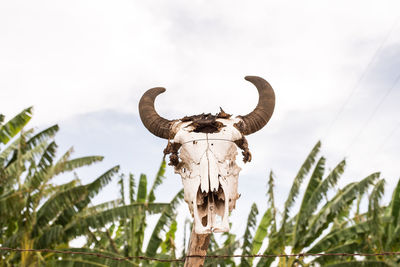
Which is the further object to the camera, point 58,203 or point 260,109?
point 58,203

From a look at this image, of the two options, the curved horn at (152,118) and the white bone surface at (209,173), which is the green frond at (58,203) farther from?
the white bone surface at (209,173)

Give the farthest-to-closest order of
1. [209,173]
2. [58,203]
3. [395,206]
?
[395,206], [58,203], [209,173]

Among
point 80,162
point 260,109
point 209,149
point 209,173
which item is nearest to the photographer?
point 209,173

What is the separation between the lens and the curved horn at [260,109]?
12.4 feet

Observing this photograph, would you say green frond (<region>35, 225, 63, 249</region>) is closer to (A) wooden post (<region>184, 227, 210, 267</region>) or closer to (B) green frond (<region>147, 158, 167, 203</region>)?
(B) green frond (<region>147, 158, 167, 203</region>)

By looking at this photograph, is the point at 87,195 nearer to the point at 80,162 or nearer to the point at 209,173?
the point at 80,162

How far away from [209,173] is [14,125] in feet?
31.9

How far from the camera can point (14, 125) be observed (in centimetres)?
1187

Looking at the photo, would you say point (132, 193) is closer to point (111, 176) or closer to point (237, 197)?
point (111, 176)

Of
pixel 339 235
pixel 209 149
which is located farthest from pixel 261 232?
pixel 209 149

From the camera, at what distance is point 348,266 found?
399 inches

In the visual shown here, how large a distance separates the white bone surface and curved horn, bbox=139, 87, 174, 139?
0.77 feet

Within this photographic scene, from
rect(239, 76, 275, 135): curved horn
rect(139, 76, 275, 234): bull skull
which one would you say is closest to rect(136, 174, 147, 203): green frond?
rect(139, 76, 275, 234): bull skull

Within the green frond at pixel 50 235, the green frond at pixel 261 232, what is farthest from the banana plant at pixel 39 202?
the green frond at pixel 261 232
